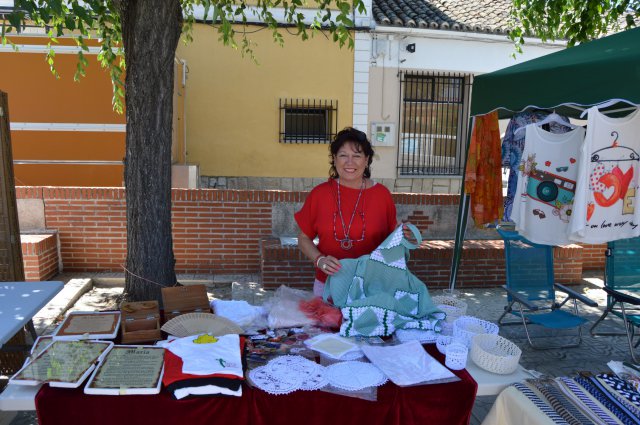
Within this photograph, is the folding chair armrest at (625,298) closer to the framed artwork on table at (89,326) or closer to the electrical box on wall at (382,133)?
the framed artwork on table at (89,326)

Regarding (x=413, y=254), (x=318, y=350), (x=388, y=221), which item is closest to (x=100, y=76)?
(x=413, y=254)

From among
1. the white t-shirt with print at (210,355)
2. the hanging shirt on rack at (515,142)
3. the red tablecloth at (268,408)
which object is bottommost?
the red tablecloth at (268,408)

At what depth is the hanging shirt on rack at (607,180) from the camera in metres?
3.66

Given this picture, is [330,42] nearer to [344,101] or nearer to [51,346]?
[344,101]

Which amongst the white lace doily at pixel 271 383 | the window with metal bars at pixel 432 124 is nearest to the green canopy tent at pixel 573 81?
the white lace doily at pixel 271 383

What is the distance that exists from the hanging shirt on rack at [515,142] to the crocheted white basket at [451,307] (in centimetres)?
219

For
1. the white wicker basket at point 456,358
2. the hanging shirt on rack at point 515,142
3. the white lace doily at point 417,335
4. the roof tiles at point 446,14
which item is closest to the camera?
the white wicker basket at point 456,358

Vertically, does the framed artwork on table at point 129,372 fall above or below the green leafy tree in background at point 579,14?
below

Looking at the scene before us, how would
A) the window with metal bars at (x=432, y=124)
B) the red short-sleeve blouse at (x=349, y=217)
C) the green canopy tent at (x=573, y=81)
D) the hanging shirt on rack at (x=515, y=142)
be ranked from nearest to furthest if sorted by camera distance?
1. the red short-sleeve blouse at (x=349, y=217)
2. the green canopy tent at (x=573, y=81)
3. the hanging shirt on rack at (x=515, y=142)
4. the window with metal bars at (x=432, y=124)

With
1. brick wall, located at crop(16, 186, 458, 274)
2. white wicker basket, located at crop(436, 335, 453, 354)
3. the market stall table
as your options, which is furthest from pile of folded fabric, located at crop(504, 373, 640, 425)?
brick wall, located at crop(16, 186, 458, 274)

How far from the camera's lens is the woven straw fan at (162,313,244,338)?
2279 millimetres

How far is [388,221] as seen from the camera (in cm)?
281

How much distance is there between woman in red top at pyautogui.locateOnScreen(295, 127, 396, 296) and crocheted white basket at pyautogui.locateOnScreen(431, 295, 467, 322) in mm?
499

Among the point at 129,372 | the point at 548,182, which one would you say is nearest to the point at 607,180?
the point at 548,182
